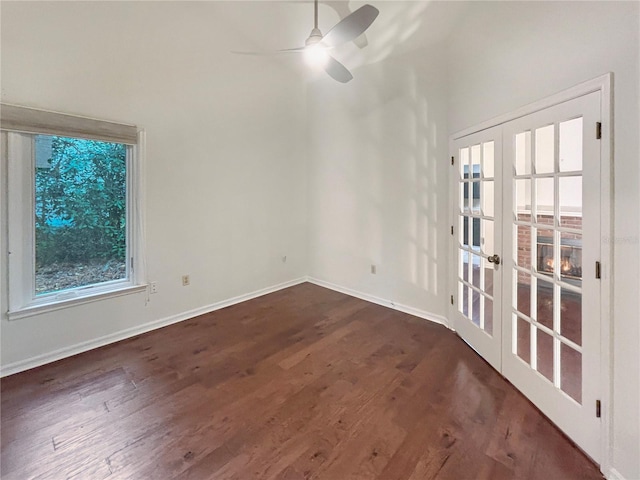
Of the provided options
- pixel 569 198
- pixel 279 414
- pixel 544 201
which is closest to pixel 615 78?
pixel 569 198

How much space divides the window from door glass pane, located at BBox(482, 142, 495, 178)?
321cm

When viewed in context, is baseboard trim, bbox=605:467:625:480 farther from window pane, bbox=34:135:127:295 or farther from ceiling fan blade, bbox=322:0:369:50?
window pane, bbox=34:135:127:295

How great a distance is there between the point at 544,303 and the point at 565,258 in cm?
32

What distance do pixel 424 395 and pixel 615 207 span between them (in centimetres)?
158

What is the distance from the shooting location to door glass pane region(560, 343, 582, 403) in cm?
171

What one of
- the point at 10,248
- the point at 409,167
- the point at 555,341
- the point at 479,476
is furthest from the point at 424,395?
the point at 10,248

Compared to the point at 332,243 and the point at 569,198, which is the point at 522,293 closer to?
the point at 569,198

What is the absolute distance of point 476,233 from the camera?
8.75ft

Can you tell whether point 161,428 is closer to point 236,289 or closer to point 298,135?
point 236,289

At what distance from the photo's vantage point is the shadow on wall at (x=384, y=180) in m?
3.25

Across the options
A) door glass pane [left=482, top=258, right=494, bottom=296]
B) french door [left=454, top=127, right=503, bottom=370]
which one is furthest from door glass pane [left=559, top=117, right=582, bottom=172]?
door glass pane [left=482, top=258, right=494, bottom=296]

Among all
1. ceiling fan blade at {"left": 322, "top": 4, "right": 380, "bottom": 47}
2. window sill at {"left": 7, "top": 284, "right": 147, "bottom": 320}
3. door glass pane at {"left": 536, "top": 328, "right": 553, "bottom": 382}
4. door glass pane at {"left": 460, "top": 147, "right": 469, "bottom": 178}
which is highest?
ceiling fan blade at {"left": 322, "top": 4, "right": 380, "bottom": 47}

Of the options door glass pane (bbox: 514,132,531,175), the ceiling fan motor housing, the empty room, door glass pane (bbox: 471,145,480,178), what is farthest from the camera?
door glass pane (bbox: 471,145,480,178)

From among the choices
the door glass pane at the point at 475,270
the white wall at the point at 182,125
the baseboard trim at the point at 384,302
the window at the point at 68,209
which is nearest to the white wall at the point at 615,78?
the door glass pane at the point at 475,270
